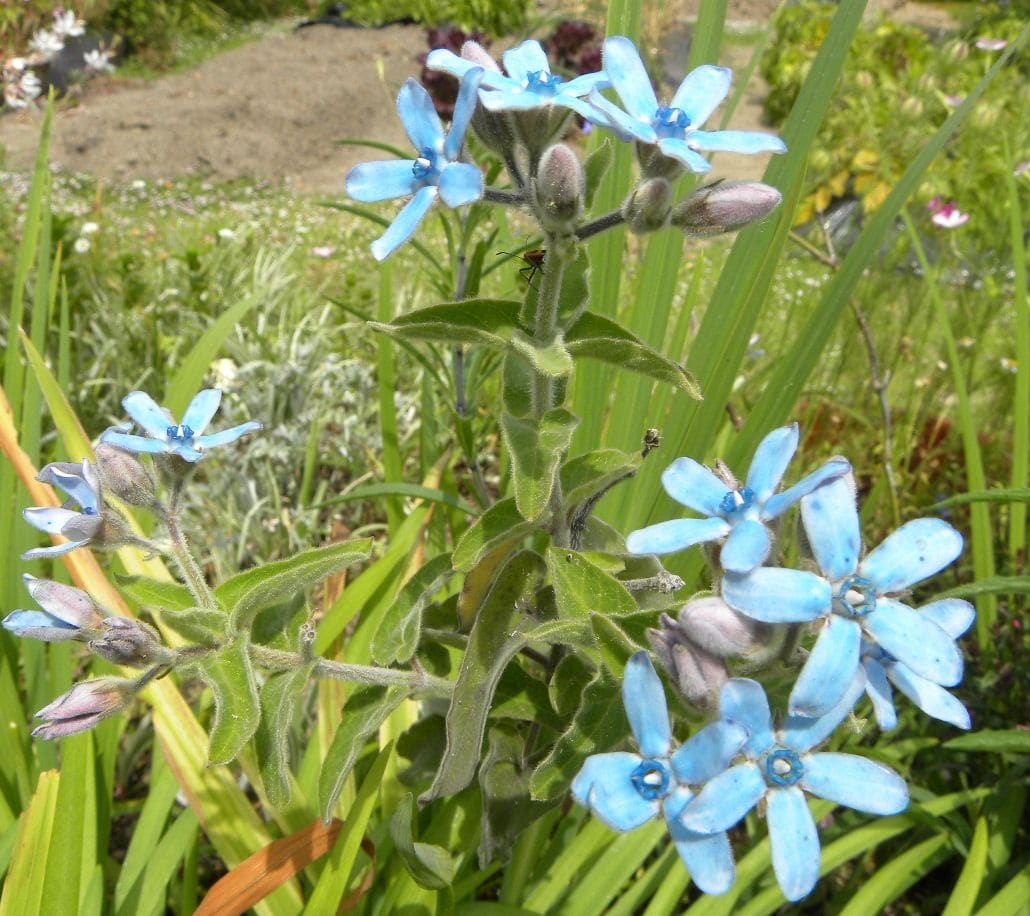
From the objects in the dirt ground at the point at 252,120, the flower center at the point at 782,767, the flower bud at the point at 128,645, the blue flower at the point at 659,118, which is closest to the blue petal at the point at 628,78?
the blue flower at the point at 659,118

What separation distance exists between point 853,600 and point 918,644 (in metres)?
0.04

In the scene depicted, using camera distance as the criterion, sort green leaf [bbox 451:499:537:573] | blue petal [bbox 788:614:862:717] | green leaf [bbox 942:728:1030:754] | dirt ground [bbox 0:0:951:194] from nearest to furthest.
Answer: blue petal [bbox 788:614:862:717] < green leaf [bbox 451:499:537:573] < green leaf [bbox 942:728:1030:754] < dirt ground [bbox 0:0:951:194]

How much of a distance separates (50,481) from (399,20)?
808 cm

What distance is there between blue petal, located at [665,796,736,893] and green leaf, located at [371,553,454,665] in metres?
0.38

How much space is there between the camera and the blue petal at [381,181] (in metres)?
0.71

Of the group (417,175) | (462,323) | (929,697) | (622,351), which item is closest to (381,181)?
(417,175)

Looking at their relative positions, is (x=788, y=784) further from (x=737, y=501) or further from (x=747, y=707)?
(x=737, y=501)

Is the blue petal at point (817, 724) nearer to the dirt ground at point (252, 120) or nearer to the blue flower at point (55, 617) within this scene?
the blue flower at point (55, 617)

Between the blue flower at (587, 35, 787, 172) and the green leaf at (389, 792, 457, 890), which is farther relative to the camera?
the green leaf at (389, 792, 457, 890)

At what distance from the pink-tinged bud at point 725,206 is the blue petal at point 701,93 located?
0.06 metres

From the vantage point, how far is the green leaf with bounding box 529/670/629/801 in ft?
2.36

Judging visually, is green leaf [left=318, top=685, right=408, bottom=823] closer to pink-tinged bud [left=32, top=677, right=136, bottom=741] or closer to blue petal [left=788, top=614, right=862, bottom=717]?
pink-tinged bud [left=32, top=677, right=136, bottom=741]

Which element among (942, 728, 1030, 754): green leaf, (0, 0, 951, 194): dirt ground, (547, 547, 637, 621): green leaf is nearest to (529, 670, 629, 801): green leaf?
(547, 547, 637, 621): green leaf

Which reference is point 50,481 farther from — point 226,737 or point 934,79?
point 934,79
